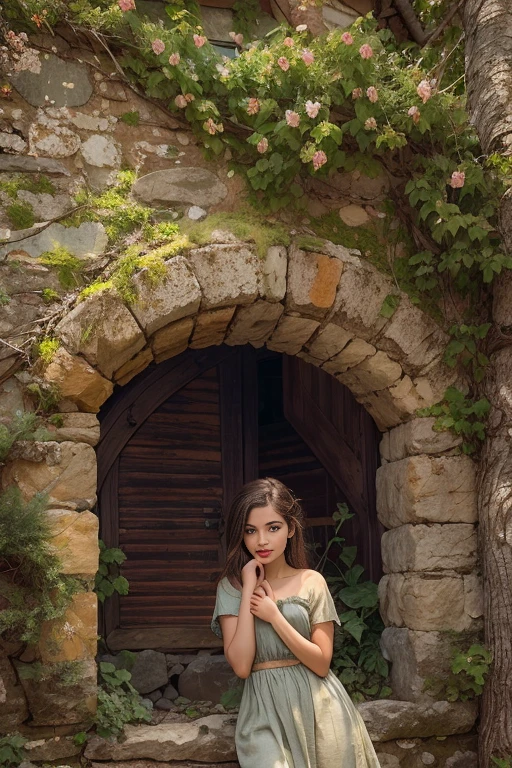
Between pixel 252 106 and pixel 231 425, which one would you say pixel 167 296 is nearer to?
pixel 252 106

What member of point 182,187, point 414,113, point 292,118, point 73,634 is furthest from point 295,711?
point 414,113

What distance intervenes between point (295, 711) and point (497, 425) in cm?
171

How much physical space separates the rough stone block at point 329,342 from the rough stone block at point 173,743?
5.71 ft

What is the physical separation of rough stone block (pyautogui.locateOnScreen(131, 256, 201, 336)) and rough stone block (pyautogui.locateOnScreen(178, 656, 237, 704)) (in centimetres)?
206

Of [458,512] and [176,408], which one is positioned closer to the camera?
[458,512]

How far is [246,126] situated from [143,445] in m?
2.14

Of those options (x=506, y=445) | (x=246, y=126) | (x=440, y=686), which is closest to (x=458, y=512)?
(x=506, y=445)

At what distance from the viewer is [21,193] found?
352cm

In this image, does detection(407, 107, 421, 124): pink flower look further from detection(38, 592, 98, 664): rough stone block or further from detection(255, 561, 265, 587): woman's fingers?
detection(38, 592, 98, 664): rough stone block

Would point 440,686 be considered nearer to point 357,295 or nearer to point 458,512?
point 458,512

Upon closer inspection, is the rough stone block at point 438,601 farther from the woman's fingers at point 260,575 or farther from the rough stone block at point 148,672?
the rough stone block at point 148,672

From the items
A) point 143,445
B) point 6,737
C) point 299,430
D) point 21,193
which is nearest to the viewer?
point 6,737

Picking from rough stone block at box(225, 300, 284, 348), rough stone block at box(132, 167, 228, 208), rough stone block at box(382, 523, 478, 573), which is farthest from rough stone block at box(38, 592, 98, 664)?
rough stone block at box(132, 167, 228, 208)

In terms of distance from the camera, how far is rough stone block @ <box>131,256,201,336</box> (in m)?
3.50
